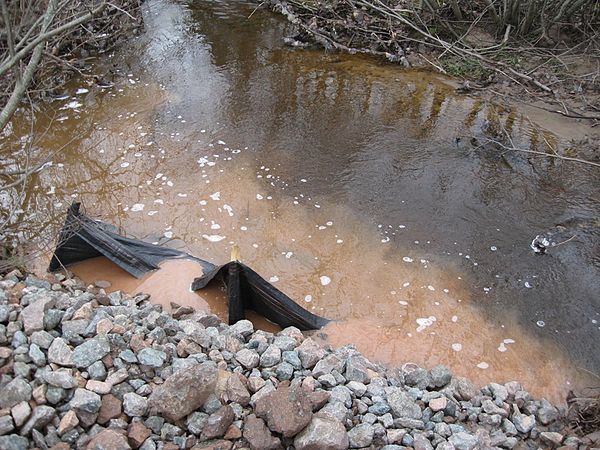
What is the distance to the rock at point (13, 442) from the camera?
8.70ft

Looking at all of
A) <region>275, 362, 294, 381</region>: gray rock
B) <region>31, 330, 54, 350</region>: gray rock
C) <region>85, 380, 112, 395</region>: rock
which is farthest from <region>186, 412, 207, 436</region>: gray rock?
<region>31, 330, 54, 350</region>: gray rock

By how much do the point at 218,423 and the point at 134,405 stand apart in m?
0.53

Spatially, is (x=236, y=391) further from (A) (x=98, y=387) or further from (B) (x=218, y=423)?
(A) (x=98, y=387)

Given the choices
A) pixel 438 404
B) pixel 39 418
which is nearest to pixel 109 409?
pixel 39 418

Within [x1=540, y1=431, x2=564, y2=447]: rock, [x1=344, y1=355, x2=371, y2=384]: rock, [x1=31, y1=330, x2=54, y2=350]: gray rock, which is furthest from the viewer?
[x1=344, y1=355, x2=371, y2=384]: rock

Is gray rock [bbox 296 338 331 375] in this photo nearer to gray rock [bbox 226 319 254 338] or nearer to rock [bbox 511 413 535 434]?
gray rock [bbox 226 319 254 338]

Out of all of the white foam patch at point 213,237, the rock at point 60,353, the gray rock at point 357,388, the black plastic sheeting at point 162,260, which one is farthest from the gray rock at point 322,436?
the white foam patch at point 213,237

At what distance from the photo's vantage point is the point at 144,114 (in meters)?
7.19

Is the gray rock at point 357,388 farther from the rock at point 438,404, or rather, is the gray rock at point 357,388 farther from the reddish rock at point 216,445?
the reddish rock at point 216,445

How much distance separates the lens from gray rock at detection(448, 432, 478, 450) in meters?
3.18

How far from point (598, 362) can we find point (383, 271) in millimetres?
1932

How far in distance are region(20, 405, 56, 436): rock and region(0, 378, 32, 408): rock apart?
120mm

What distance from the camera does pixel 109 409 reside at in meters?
2.99

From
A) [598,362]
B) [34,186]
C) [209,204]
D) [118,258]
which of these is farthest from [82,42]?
[598,362]
